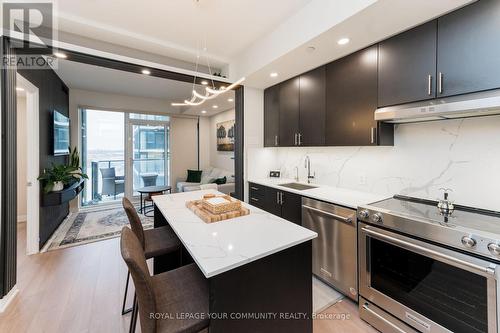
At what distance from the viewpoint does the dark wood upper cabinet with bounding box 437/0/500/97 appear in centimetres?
145

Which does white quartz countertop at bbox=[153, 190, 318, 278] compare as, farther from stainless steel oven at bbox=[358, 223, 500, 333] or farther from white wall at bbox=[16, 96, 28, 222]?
white wall at bbox=[16, 96, 28, 222]

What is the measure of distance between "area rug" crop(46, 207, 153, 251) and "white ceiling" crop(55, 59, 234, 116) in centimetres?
278

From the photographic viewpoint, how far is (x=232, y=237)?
132 cm

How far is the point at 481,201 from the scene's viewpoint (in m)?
1.71

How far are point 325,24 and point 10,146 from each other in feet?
10.2

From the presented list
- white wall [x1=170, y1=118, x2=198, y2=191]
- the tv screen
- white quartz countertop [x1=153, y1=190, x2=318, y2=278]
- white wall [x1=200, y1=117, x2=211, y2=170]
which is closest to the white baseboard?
white quartz countertop [x1=153, y1=190, x2=318, y2=278]

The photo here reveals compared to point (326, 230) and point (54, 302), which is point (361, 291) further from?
point (54, 302)

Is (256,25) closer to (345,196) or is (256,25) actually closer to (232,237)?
(345,196)

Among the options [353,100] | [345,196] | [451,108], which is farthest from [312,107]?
[451,108]

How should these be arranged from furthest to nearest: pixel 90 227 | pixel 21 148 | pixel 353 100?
pixel 21 148
pixel 90 227
pixel 353 100

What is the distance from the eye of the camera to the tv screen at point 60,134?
3.54 m

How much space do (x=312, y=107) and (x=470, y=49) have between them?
146 cm

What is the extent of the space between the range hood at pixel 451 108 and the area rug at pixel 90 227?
4058mm

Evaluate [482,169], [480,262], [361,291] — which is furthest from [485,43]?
[361,291]
